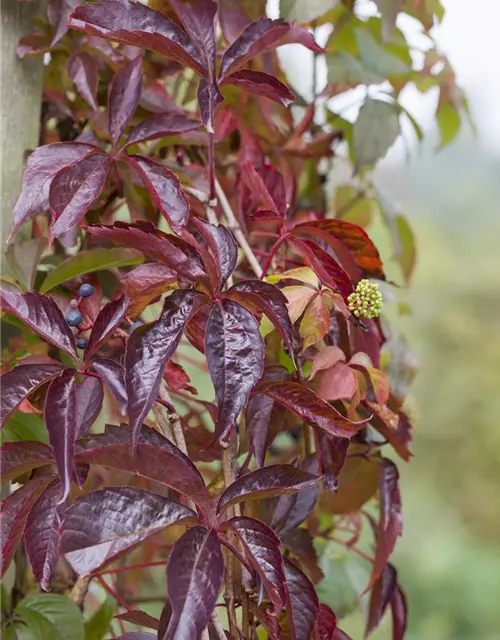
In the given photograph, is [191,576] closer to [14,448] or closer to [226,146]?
[14,448]

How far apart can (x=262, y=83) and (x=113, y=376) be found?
8.4 inches

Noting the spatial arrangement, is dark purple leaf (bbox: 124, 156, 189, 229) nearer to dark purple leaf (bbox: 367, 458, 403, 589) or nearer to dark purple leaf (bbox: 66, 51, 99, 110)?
dark purple leaf (bbox: 66, 51, 99, 110)

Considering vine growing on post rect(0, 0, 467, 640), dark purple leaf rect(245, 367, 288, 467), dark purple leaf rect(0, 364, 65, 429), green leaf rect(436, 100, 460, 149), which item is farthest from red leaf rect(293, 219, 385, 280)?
green leaf rect(436, 100, 460, 149)

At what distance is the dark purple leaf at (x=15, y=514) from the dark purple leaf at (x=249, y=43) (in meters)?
0.28

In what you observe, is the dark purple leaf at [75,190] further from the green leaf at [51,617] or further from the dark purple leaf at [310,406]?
the green leaf at [51,617]

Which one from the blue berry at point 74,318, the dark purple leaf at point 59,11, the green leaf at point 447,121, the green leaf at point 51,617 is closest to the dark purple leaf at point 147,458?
the blue berry at point 74,318

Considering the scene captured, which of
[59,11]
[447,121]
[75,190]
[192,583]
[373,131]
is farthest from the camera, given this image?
[447,121]

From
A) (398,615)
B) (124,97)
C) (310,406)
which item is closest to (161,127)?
(124,97)

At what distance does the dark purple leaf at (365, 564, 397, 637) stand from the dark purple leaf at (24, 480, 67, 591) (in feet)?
1.03

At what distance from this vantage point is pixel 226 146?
0.75 meters

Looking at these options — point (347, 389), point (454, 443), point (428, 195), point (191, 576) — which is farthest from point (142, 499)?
point (428, 195)

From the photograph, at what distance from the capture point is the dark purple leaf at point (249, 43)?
0.46 metres

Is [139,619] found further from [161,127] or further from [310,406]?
[161,127]

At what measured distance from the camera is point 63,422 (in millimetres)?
365
